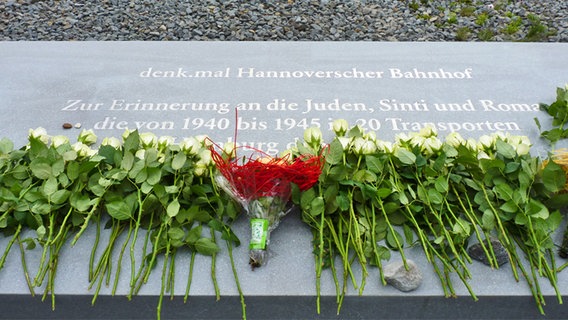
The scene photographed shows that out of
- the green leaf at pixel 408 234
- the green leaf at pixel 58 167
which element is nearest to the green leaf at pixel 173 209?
the green leaf at pixel 58 167

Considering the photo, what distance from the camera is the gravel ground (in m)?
5.04

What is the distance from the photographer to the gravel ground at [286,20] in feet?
16.5

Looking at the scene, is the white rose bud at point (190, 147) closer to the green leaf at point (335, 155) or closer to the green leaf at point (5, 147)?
the green leaf at point (335, 155)

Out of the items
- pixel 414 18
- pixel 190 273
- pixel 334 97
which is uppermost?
pixel 190 273

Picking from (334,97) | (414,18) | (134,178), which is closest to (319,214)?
(134,178)

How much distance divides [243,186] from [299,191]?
0.69ft

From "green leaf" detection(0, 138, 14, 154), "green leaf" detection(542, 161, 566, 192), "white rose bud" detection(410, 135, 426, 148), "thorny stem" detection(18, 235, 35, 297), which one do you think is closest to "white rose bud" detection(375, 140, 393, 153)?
"white rose bud" detection(410, 135, 426, 148)

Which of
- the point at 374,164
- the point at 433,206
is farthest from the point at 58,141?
the point at 433,206

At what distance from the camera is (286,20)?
206 inches

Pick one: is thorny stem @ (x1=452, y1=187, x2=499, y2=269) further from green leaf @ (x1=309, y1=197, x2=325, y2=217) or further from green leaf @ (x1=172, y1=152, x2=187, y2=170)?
green leaf @ (x1=172, y1=152, x2=187, y2=170)

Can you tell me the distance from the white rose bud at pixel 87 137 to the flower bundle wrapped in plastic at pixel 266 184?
0.70 m

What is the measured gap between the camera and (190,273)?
1825 millimetres

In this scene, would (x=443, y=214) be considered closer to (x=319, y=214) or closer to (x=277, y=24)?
(x=319, y=214)

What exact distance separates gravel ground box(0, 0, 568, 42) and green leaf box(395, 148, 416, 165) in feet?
10.1
